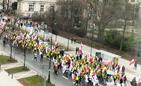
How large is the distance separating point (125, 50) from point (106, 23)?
695 cm

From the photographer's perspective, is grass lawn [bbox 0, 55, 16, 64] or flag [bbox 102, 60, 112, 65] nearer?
flag [bbox 102, 60, 112, 65]

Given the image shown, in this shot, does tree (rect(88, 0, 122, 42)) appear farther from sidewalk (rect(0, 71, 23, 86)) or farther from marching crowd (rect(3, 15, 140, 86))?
sidewalk (rect(0, 71, 23, 86))

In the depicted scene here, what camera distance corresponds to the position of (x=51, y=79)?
135 feet

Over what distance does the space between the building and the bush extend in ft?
107

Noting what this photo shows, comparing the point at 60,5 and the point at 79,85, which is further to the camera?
the point at 60,5

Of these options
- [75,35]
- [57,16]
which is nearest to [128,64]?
[75,35]

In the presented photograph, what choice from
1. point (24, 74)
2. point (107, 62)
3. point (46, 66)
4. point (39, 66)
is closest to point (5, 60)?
point (39, 66)

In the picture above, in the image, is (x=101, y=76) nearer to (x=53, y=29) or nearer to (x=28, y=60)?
(x=28, y=60)

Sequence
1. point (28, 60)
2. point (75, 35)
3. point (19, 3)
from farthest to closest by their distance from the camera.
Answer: point (19, 3), point (75, 35), point (28, 60)

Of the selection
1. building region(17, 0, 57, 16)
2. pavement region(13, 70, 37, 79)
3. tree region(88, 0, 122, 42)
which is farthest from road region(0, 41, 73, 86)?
building region(17, 0, 57, 16)

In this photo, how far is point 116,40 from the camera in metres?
61.4

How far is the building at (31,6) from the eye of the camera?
306 feet

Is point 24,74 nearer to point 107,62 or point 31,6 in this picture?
point 107,62

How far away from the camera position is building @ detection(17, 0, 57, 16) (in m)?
93.2
